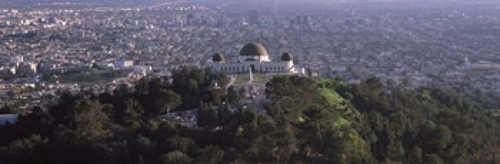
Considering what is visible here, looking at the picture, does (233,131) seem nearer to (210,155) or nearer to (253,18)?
(210,155)

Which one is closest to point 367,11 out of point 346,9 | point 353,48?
point 346,9

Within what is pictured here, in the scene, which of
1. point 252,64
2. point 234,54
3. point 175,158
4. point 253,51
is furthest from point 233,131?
point 234,54

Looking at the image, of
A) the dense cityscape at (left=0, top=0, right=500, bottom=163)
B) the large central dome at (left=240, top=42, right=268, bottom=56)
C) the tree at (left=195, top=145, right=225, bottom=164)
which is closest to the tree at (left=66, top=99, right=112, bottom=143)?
the dense cityscape at (left=0, top=0, right=500, bottom=163)

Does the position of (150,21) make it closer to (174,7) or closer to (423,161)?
(174,7)

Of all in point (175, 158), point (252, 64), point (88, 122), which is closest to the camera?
point (175, 158)

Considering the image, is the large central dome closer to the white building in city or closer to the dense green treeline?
the white building in city
